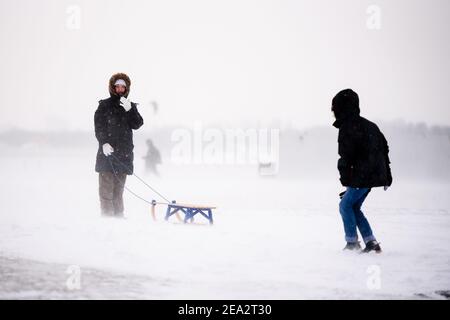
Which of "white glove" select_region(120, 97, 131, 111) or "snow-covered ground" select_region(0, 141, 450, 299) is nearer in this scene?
"snow-covered ground" select_region(0, 141, 450, 299)

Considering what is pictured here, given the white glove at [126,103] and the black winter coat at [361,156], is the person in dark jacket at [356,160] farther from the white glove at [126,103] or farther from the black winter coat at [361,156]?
the white glove at [126,103]

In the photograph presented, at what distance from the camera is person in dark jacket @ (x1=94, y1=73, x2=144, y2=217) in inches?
317

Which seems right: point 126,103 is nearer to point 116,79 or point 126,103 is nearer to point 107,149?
point 116,79

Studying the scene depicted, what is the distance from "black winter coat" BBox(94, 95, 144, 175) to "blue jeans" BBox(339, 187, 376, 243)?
12.3ft

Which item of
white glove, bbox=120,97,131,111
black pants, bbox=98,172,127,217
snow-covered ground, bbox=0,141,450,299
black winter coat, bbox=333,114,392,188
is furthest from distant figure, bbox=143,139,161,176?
black winter coat, bbox=333,114,392,188

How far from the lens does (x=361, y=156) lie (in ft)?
19.0

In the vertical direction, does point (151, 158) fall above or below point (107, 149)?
above

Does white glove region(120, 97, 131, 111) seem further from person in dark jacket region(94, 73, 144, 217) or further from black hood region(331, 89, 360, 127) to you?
black hood region(331, 89, 360, 127)

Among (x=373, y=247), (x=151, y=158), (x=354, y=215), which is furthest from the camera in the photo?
(x=151, y=158)

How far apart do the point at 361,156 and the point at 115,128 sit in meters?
4.05

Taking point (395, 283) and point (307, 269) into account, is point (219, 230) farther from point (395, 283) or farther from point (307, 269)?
point (395, 283)

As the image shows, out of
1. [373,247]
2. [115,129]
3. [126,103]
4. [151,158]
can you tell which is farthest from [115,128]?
[151,158]
